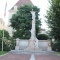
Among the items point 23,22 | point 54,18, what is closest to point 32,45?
point 23,22

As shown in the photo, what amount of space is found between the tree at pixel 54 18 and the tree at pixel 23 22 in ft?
41.6

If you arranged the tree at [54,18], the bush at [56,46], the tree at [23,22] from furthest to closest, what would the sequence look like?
the tree at [23,22]
the bush at [56,46]
the tree at [54,18]

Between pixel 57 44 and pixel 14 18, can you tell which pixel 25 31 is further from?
pixel 57 44

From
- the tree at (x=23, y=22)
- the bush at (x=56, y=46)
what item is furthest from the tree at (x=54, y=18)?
the tree at (x=23, y=22)

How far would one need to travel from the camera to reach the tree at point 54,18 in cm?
2915

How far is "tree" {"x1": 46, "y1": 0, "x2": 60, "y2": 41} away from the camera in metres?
29.1

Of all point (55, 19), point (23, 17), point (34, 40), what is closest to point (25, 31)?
point (23, 17)

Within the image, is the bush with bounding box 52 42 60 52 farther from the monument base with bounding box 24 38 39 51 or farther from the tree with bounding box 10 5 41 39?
the tree with bounding box 10 5 41 39

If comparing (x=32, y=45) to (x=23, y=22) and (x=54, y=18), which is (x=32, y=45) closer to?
(x=23, y=22)

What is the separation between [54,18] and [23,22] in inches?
738

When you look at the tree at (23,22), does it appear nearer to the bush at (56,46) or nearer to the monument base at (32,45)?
the monument base at (32,45)

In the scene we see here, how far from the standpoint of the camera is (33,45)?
139ft

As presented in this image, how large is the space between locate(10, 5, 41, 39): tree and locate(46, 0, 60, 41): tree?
12686 millimetres

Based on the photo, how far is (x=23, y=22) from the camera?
4959 centimetres
